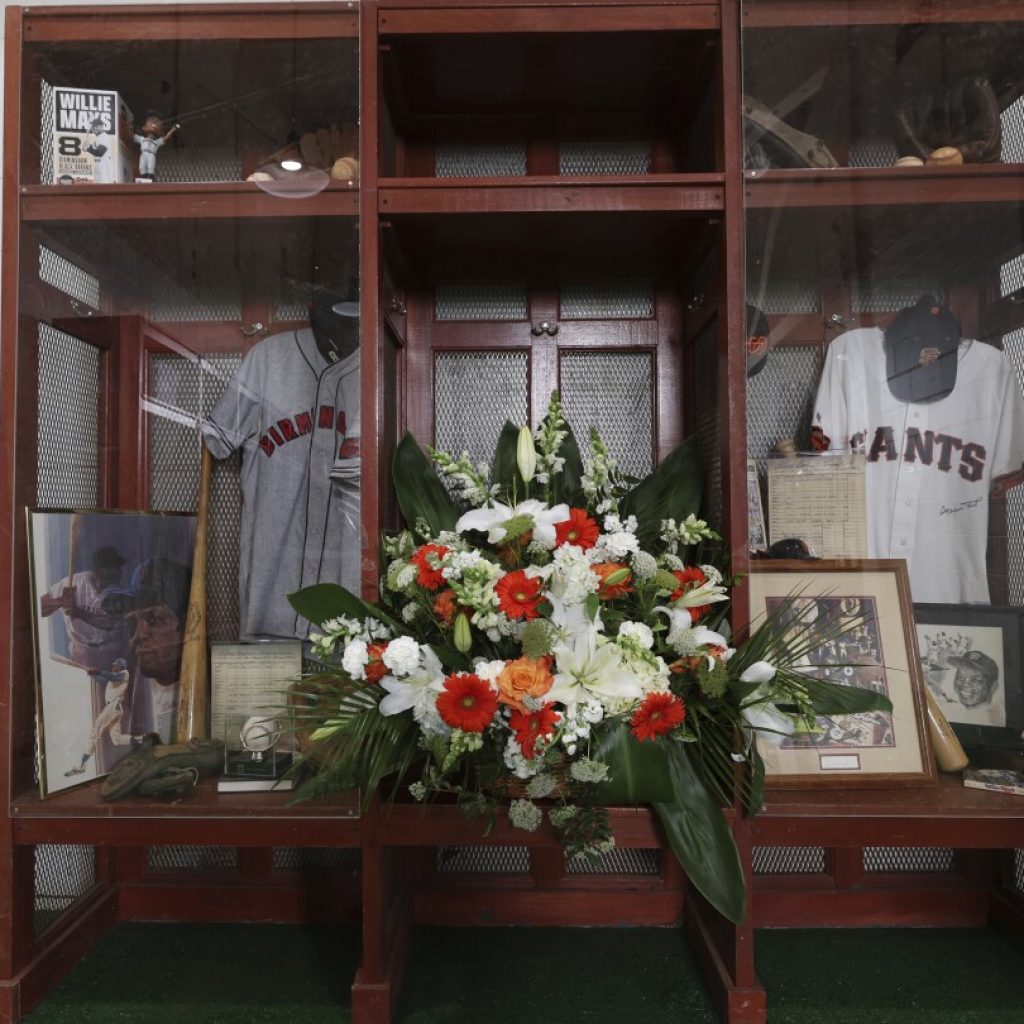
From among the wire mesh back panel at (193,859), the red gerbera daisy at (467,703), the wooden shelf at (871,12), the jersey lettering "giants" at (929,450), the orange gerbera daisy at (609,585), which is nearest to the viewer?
the red gerbera daisy at (467,703)

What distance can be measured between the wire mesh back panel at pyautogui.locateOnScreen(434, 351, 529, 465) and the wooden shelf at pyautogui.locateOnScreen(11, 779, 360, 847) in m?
0.85

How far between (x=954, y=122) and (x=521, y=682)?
4.87 feet

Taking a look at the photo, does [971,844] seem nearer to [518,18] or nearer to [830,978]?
[830,978]

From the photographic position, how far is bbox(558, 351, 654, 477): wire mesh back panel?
6.07 feet

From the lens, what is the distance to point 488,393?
1855 mm

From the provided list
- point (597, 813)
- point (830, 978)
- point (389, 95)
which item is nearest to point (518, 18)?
point (389, 95)

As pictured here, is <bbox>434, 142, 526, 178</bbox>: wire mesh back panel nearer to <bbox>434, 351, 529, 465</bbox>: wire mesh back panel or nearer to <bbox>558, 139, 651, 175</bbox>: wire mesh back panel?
<bbox>558, 139, 651, 175</bbox>: wire mesh back panel

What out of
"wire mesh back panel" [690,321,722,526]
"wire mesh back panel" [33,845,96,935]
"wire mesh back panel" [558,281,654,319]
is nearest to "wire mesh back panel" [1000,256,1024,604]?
"wire mesh back panel" [690,321,722,526]

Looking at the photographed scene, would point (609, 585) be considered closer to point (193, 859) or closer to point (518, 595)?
point (518, 595)

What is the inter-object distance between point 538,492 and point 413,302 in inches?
24.4

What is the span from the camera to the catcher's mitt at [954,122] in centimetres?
157

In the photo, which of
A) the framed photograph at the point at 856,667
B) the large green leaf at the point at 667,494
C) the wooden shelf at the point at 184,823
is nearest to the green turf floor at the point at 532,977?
the wooden shelf at the point at 184,823
